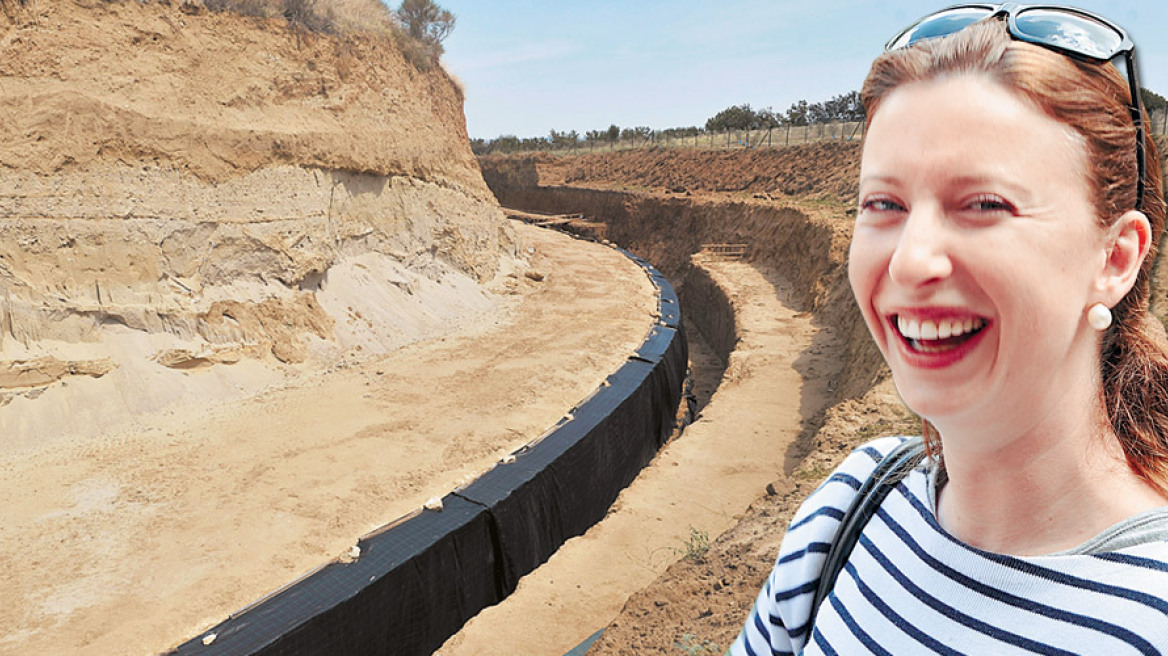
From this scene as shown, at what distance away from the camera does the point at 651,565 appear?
679cm

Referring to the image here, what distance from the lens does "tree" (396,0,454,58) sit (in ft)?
58.4

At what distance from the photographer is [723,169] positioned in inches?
1433

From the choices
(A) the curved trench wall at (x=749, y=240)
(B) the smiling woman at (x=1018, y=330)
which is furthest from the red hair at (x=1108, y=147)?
(A) the curved trench wall at (x=749, y=240)

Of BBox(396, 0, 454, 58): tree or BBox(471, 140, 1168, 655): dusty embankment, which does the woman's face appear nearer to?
BBox(471, 140, 1168, 655): dusty embankment

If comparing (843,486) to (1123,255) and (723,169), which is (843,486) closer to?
(1123,255)

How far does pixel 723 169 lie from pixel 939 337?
36880 mm

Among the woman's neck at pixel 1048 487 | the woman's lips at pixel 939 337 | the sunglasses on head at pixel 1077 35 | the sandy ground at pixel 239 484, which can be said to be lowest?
the sandy ground at pixel 239 484

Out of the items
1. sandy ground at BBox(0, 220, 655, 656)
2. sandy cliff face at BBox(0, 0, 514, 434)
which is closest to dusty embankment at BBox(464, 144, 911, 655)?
sandy ground at BBox(0, 220, 655, 656)

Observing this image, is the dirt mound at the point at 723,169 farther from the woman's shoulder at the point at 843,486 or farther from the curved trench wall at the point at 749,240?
the woman's shoulder at the point at 843,486

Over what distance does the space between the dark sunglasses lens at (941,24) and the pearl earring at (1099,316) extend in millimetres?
502

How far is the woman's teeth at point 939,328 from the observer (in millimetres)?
1067

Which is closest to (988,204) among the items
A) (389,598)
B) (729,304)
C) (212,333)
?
(389,598)

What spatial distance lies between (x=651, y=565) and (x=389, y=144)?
436 inches

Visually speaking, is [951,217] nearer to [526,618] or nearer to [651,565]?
[526,618]
